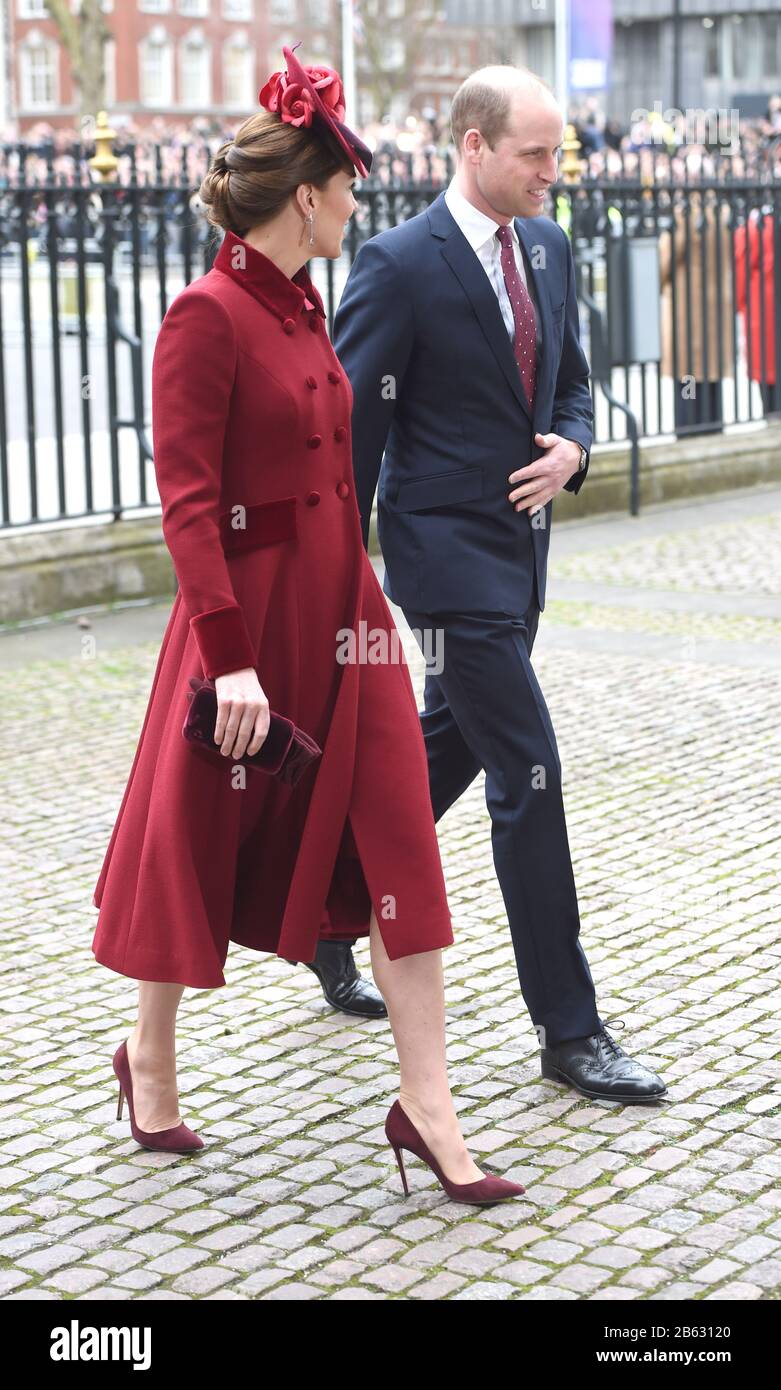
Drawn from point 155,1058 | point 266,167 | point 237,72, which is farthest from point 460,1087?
point 237,72

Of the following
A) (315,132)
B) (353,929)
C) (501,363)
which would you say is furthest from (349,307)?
(353,929)

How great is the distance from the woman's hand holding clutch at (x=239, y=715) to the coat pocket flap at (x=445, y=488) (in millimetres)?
773

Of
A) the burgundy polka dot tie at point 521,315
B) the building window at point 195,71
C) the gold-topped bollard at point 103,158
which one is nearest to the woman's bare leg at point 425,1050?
the burgundy polka dot tie at point 521,315

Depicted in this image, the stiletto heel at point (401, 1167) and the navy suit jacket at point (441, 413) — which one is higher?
the navy suit jacket at point (441, 413)

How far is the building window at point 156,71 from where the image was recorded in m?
75.4

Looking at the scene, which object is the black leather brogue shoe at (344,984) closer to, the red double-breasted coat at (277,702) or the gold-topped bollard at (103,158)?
the red double-breasted coat at (277,702)

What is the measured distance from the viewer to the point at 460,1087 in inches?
158

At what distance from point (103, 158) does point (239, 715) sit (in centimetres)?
665

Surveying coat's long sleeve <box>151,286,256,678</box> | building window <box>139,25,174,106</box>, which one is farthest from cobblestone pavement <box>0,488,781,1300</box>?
building window <box>139,25,174,106</box>

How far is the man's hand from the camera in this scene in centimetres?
396

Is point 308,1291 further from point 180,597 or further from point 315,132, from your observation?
point 315,132

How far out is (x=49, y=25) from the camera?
7594cm

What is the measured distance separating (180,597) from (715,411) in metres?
10.6

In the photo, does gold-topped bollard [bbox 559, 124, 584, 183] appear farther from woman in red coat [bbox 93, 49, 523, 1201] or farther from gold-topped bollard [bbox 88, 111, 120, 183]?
woman in red coat [bbox 93, 49, 523, 1201]
